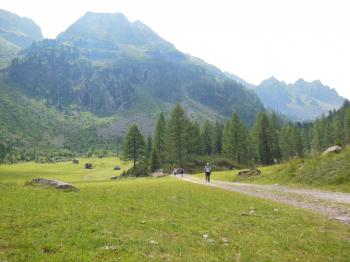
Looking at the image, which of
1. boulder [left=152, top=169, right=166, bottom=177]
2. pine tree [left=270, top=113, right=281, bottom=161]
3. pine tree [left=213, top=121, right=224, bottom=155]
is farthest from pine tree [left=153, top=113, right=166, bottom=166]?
pine tree [left=270, top=113, right=281, bottom=161]

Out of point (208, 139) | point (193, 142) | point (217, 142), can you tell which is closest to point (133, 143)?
point (193, 142)

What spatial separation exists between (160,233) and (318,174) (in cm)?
2779

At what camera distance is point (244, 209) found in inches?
876

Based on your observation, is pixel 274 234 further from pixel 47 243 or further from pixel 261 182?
pixel 261 182

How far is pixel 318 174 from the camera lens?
3641 centimetres

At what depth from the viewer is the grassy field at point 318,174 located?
32625 mm

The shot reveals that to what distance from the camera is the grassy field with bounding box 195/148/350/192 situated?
3262 cm

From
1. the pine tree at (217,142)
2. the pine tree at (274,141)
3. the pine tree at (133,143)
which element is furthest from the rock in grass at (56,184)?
the pine tree at (217,142)

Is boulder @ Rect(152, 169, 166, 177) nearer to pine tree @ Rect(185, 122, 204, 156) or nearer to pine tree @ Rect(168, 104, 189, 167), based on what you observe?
pine tree @ Rect(168, 104, 189, 167)

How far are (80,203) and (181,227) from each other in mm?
9089

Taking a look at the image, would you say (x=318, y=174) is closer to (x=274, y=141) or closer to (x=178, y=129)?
(x=178, y=129)

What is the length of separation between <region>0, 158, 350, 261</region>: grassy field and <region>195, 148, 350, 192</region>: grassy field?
13.8 metres

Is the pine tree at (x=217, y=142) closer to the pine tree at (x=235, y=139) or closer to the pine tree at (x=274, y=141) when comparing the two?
the pine tree at (x=274, y=141)

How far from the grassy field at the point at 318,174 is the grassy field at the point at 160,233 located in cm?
1377
